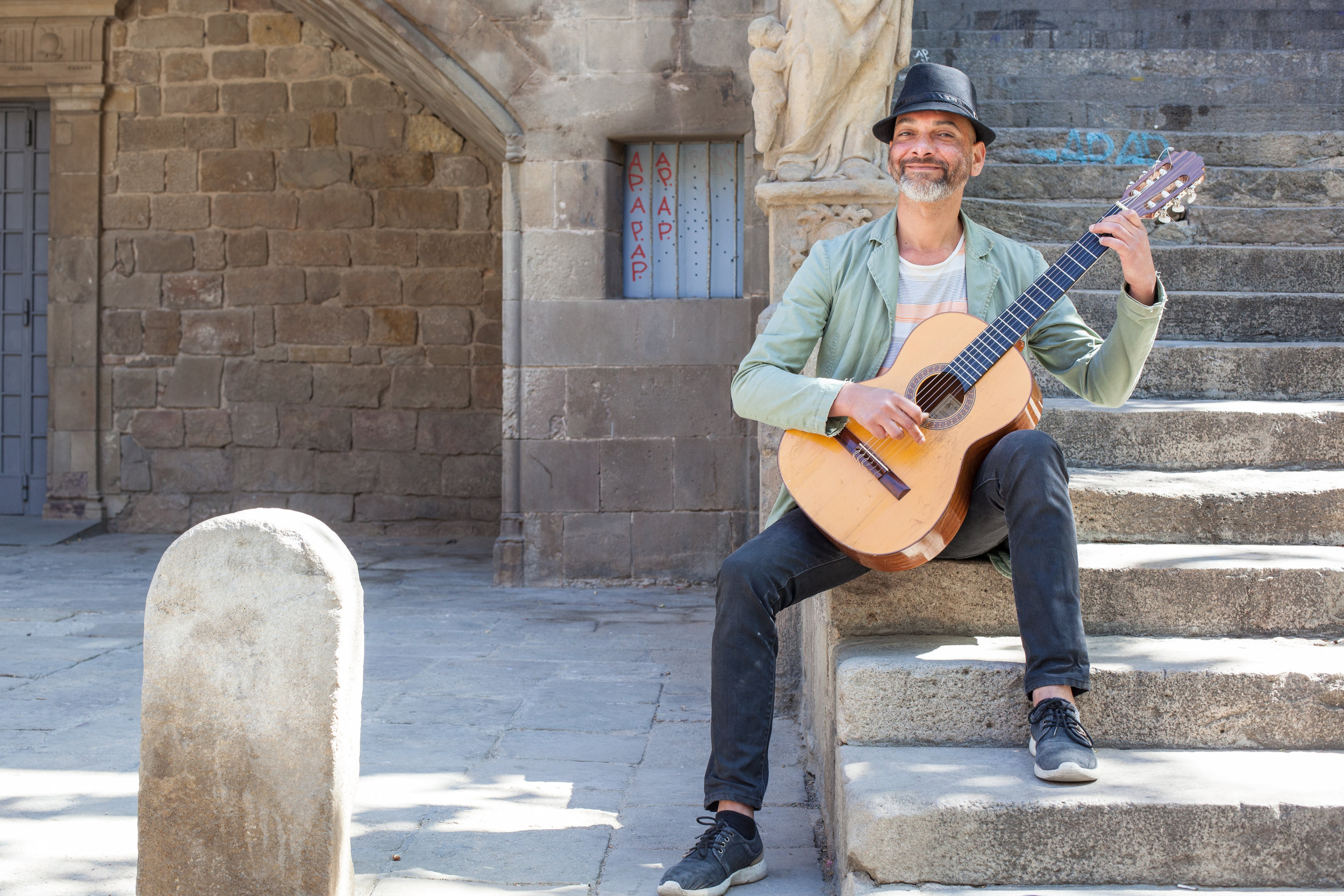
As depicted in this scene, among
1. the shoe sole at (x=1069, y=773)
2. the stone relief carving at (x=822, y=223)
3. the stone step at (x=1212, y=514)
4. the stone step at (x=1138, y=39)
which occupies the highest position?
the stone step at (x=1138, y=39)

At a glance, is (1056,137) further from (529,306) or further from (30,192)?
(30,192)

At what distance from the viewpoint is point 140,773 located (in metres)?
2.36

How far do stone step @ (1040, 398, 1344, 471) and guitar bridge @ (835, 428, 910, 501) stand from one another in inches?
48.2

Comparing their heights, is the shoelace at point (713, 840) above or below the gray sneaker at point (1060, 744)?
below

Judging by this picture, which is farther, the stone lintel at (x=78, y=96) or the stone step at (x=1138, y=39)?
the stone lintel at (x=78, y=96)

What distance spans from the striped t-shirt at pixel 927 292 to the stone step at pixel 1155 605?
0.59 m

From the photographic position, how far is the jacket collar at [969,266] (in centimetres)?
300

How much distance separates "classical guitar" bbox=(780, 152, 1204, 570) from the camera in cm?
268

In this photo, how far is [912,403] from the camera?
2701mm

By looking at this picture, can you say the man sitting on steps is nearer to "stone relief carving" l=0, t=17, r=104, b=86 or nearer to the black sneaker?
the black sneaker

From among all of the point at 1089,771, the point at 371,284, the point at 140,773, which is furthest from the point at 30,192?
the point at 1089,771

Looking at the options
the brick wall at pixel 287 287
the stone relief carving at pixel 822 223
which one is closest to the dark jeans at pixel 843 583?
the stone relief carving at pixel 822 223

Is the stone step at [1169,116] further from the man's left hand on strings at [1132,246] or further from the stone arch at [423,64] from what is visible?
the man's left hand on strings at [1132,246]

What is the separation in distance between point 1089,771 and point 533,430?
4773 mm
